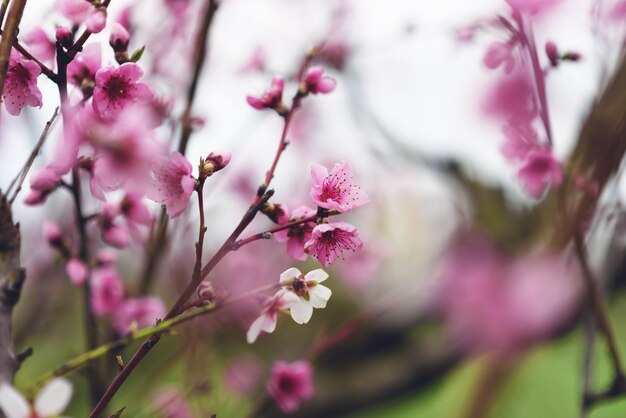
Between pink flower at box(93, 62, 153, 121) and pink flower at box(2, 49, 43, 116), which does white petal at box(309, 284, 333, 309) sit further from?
pink flower at box(2, 49, 43, 116)

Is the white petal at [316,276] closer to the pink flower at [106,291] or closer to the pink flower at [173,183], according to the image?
the pink flower at [173,183]

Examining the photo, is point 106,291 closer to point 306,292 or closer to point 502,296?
point 306,292

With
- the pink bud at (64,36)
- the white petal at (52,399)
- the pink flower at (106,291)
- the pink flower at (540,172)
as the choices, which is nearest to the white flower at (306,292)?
the white petal at (52,399)

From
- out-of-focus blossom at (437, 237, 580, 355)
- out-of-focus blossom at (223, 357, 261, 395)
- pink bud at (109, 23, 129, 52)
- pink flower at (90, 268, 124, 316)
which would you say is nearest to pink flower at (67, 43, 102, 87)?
pink bud at (109, 23, 129, 52)

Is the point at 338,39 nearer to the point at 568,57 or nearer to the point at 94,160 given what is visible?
the point at 568,57

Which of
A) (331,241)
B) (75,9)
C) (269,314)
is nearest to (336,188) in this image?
(331,241)

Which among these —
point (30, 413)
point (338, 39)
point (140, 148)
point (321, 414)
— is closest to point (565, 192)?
point (140, 148)

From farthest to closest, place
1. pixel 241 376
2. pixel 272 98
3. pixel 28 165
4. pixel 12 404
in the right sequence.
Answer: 1. pixel 241 376
2. pixel 272 98
3. pixel 28 165
4. pixel 12 404

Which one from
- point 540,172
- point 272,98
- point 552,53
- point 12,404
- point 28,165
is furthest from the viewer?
point 540,172
